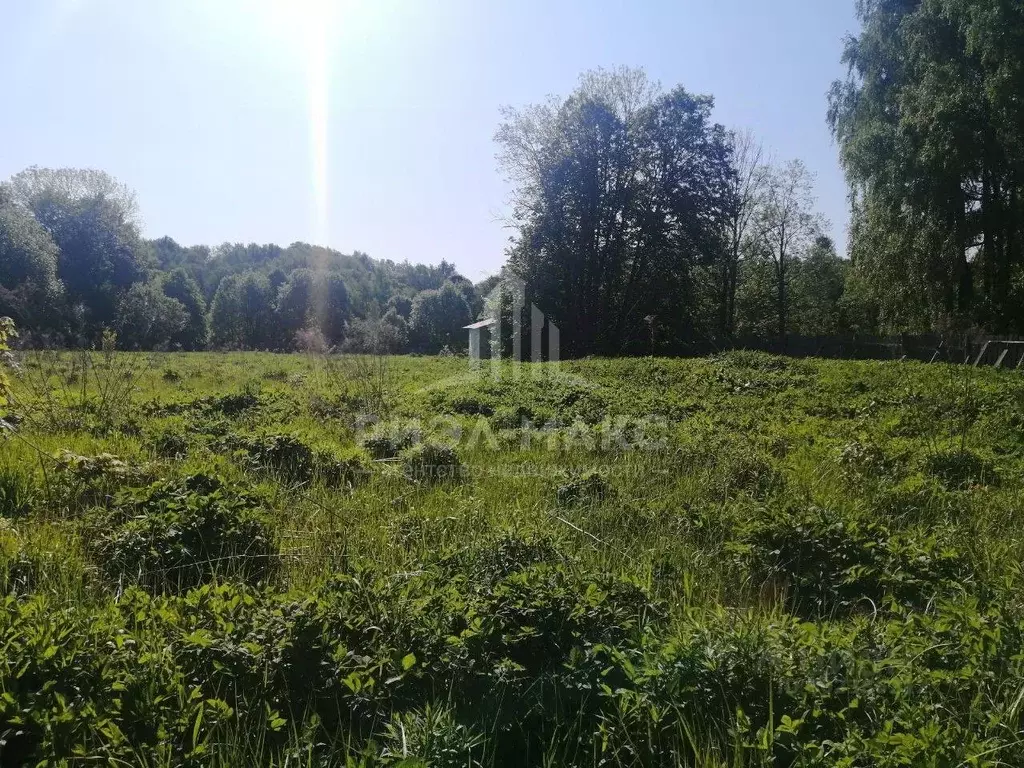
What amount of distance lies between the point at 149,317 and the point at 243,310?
72.9 ft

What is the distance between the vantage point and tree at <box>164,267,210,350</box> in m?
50.8

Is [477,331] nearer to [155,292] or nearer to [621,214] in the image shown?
[621,214]

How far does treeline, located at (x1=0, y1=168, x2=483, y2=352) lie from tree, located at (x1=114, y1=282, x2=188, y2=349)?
0.39ft

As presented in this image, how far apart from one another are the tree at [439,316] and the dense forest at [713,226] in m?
0.92

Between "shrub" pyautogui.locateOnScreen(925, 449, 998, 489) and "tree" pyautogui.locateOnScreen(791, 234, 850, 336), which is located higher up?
"tree" pyautogui.locateOnScreen(791, 234, 850, 336)

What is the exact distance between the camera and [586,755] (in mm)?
2078

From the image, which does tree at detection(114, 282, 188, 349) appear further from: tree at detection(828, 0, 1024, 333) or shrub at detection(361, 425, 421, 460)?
tree at detection(828, 0, 1024, 333)

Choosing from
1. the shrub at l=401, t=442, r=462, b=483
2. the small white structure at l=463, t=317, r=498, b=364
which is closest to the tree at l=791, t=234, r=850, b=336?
the small white structure at l=463, t=317, r=498, b=364

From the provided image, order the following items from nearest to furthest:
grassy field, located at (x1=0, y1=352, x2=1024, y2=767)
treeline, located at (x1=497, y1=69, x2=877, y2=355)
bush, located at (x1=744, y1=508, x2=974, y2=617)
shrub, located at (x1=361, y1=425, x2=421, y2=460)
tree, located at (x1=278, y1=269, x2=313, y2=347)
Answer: grassy field, located at (x1=0, y1=352, x2=1024, y2=767), bush, located at (x1=744, y1=508, x2=974, y2=617), shrub, located at (x1=361, y1=425, x2=421, y2=460), treeline, located at (x1=497, y1=69, x2=877, y2=355), tree, located at (x1=278, y1=269, x2=313, y2=347)

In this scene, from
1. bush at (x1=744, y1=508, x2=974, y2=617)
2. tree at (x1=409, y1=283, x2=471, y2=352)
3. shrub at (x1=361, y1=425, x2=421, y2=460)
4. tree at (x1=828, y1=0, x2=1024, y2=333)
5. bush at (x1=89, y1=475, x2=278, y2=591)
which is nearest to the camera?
bush at (x1=744, y1=508, x2=974, y2=617)

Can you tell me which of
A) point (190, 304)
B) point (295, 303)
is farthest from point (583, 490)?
point (190, 304)

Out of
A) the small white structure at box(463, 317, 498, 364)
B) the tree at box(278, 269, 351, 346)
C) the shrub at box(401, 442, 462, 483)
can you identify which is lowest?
the shrub at box(401, 442, 462, 483)

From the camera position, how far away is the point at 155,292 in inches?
1737

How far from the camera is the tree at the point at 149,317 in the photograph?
112 ft
